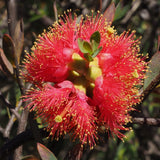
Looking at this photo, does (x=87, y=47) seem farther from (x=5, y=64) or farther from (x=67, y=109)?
(x=5, y=64)

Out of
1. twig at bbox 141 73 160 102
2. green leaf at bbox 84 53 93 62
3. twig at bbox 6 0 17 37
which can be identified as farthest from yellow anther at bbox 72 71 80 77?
twig at bbox 6 0 17 37

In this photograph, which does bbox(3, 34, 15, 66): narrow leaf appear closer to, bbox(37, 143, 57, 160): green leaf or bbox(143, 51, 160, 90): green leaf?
bbox(37, 143, 57, 160): green leaf

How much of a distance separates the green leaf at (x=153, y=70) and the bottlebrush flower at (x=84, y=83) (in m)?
0.05

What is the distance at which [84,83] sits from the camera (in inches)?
53.4

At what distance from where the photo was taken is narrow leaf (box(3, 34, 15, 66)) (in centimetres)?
138

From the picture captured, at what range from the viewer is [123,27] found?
1604mm

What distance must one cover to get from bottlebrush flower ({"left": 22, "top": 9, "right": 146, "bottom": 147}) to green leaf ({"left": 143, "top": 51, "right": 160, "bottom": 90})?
52 millimetres

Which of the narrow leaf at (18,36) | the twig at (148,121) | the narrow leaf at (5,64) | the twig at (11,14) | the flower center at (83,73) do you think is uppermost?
the twig at (11,14)

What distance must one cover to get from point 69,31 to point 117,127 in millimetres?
648

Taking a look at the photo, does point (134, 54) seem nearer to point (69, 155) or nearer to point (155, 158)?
point (69, 155)

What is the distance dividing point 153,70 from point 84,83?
1.35ft

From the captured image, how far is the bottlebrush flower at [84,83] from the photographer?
1288 mm

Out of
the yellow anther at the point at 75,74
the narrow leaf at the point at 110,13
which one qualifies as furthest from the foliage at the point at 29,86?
the yellow anther at the point at 75,74

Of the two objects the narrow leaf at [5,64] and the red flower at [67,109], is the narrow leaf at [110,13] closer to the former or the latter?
the red flower at [67,109]
